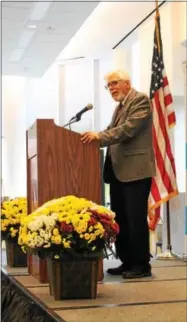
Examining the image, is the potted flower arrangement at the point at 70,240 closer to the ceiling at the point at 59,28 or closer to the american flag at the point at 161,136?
the american flag at the point at 161,136

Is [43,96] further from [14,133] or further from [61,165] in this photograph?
[61,165]

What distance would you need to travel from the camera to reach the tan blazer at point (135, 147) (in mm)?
2932

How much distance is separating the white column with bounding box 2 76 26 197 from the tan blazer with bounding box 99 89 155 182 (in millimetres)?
9131

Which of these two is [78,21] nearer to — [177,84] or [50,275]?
[177,84]

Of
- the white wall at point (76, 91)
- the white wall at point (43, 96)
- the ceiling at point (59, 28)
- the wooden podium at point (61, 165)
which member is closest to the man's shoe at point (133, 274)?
the wooden podium at point (61, 165)

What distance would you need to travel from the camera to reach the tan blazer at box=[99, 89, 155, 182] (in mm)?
2932

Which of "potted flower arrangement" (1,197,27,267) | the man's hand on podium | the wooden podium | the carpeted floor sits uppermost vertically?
the man's hand on podium

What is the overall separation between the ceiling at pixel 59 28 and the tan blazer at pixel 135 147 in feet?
10.6

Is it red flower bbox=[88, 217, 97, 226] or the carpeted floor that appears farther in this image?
red flower bbox=[88, 217, 97, 226]

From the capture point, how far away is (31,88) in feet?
38.6

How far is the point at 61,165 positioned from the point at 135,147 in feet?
1.58

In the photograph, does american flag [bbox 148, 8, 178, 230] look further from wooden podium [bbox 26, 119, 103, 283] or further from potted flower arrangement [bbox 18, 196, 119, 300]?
potted flower arrangement [bbox 18, 196, 119, 300]

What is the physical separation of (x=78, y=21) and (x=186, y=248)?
314cm

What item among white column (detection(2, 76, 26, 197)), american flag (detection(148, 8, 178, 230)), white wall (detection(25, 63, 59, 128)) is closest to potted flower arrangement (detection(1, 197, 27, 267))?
american flag (detection(148, 8, 178, 230))
